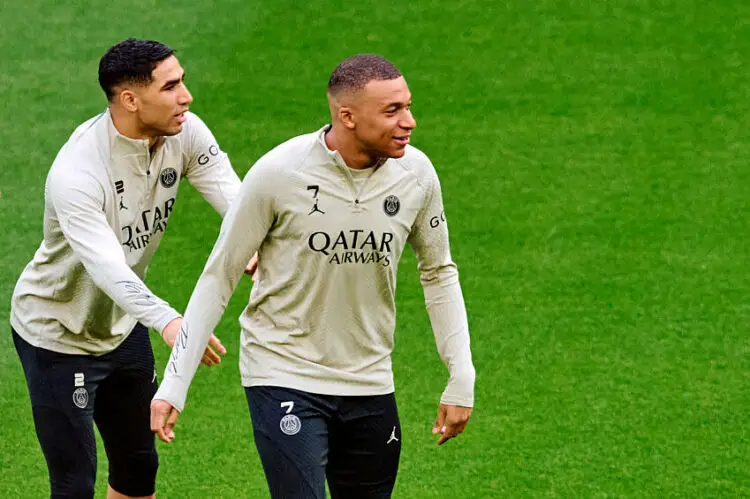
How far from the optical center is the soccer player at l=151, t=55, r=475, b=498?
14.7 feet

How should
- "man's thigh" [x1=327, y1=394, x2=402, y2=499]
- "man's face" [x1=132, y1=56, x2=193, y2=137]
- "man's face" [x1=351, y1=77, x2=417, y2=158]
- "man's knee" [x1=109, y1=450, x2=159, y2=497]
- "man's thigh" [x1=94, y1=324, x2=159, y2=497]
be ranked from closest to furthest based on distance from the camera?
"man's face" [x1=351, y1=77, x2=417, y2=158] → "man's thigh" [x1=327, y1=394, x2=402, y2=499] → "man's face" [x1=132, y1=56, x2=193, y2=137] → "man's thigh" [x1=94, y1=324, x2=159, y2=497] → "man's knee" [x1=109, y1=450, x2=159, y2=497]

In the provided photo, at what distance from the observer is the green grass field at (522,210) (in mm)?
6723

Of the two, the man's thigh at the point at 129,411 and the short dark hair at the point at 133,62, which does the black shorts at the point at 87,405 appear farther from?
the short dark hair at the point at 133,62

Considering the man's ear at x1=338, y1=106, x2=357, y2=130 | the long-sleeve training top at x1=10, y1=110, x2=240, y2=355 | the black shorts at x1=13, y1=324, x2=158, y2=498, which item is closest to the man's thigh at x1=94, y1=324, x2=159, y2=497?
the black shorts at x1=13, y1=324, x2=158, y2=498

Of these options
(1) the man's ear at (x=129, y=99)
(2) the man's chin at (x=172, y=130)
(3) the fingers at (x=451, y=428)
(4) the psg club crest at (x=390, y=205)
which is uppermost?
(1) the man's ear at (x=129, y=99)

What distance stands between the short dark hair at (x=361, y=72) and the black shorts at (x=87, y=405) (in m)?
1.54

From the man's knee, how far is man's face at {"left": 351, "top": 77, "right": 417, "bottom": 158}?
1868mm

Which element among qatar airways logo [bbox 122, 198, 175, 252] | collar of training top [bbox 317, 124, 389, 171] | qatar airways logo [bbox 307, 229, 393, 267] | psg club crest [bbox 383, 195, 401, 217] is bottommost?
qatar airways logo [bbox 122, 198, 175, 252]

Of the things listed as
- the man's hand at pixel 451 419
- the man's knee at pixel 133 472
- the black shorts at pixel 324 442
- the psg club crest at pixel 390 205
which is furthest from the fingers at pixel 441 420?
the man's knee at pixel 133 472

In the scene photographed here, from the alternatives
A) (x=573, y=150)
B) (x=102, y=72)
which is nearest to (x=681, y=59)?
(x=573, y=150)

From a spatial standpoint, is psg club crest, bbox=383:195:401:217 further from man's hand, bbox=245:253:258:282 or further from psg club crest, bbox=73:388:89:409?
psg club crest, bbox=73:388:89:409

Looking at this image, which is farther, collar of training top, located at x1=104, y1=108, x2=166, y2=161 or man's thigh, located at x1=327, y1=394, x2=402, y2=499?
collar of training top, located at x1=104, y1=108, x2=166, y2=161

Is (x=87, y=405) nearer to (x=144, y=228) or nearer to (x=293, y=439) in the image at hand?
(x=144, y=228)

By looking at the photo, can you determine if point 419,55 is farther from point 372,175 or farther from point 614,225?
point 372,175
